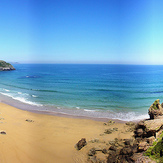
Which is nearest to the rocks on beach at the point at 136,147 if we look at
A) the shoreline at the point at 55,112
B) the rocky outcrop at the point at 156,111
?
the rocky outcrop at the point at 156,111

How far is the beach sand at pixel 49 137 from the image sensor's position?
919cm

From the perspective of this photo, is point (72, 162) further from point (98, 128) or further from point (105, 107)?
point (105, 107)

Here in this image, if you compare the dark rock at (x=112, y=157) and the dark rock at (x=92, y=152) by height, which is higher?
the dark rock at (x=112, y=157)

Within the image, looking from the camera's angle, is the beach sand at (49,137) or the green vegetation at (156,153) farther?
the beach sand at (49,137)

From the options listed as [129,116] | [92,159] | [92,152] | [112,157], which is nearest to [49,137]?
[92,152]

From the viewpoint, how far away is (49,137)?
1198 cm

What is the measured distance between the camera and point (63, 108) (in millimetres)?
21344

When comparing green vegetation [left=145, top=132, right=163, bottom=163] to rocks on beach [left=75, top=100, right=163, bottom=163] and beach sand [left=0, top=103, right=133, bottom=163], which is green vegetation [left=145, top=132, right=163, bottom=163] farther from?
beach sand [left=0, top=103, right=133, bottom=163]

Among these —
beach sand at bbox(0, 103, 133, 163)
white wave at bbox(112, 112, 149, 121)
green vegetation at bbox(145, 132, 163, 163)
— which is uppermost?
green vegetation at bbox(145, 132, 163, 163)

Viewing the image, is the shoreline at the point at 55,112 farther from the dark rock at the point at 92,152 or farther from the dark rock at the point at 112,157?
the dark rock at the point at 112,157

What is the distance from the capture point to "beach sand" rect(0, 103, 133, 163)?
9.19 meters

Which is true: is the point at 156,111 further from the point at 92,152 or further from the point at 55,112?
the point at 55,112

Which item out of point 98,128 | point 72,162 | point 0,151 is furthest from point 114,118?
point 0,151

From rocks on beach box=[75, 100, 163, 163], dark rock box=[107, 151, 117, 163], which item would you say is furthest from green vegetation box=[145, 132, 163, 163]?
dark rock box=[107, 151, 117, 163]
